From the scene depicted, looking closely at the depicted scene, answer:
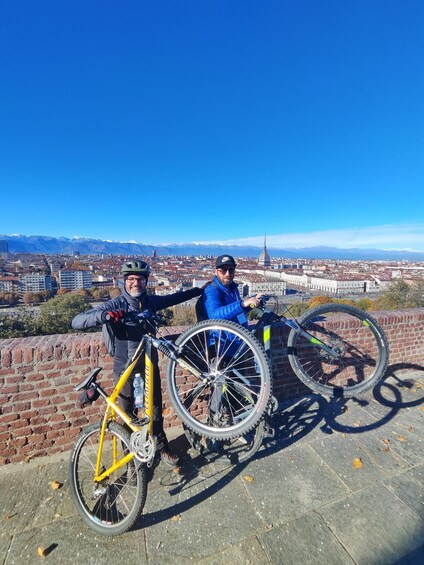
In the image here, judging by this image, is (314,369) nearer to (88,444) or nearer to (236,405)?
(236,405)

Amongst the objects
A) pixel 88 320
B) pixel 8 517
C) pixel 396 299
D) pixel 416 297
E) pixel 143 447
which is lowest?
pixel 396 299

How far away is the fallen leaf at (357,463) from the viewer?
2.82 meters

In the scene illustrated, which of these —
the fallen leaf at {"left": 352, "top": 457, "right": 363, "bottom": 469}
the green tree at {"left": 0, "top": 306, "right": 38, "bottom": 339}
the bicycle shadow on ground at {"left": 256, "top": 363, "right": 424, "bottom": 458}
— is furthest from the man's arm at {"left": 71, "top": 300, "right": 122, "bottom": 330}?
the green tree at {"left": 0, "top": 306, "right": 38, "bottom": 339}

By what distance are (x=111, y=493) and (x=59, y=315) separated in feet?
61.1

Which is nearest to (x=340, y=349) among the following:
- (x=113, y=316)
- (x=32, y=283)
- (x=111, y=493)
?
(x=113, y=316)

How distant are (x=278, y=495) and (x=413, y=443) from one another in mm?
1976

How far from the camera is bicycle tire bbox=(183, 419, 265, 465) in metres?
2.82

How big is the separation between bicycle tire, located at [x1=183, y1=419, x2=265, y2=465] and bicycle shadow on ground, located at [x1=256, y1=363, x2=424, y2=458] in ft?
0.75

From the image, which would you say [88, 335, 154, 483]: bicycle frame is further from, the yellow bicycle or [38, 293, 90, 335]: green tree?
[38, 293, 90, 335]: green tree

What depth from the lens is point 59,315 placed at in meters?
18.2

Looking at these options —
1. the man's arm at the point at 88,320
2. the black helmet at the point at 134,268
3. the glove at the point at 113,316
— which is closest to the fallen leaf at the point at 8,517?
the man's arm at the point at 88,320

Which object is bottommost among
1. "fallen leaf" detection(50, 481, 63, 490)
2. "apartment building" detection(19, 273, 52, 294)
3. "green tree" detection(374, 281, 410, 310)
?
"apartment building" detection(19, 273, 52, 294)

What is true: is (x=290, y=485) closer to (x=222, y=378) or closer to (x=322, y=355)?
(x=222, y=378)

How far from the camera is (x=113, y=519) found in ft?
7.64
